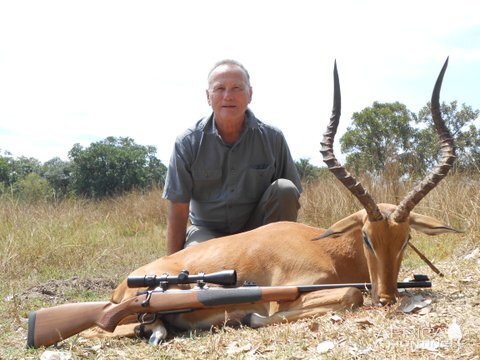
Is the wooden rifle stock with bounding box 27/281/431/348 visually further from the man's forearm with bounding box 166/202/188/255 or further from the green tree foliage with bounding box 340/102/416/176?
the green tree foliage with bounding box 340/102/416/176

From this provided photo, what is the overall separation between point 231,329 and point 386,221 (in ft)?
4.82

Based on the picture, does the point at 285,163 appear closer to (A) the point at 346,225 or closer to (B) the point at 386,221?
(A) the point at 346,225

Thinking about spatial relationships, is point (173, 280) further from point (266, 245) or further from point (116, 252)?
point (116, 252)

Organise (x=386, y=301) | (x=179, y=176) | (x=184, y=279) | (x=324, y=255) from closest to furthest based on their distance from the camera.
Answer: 1. (x=386, y=301)
2. (x=184, y=279)
3. (x=324, y=255)
4. (x=179, y=176)

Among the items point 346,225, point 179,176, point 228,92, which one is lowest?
point 346,225

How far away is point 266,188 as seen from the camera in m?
6.95

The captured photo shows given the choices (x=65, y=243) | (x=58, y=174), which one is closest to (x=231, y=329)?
(x=65, y=243)

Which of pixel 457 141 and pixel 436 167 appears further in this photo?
pixel 457 141

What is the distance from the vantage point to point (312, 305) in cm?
468

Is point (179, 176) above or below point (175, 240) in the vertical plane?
above

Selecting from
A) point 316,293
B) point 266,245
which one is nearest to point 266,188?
point 266,245

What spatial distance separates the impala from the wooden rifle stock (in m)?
0.16

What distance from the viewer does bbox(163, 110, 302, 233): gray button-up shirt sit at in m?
6.76

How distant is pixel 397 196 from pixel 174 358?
7.43 m
